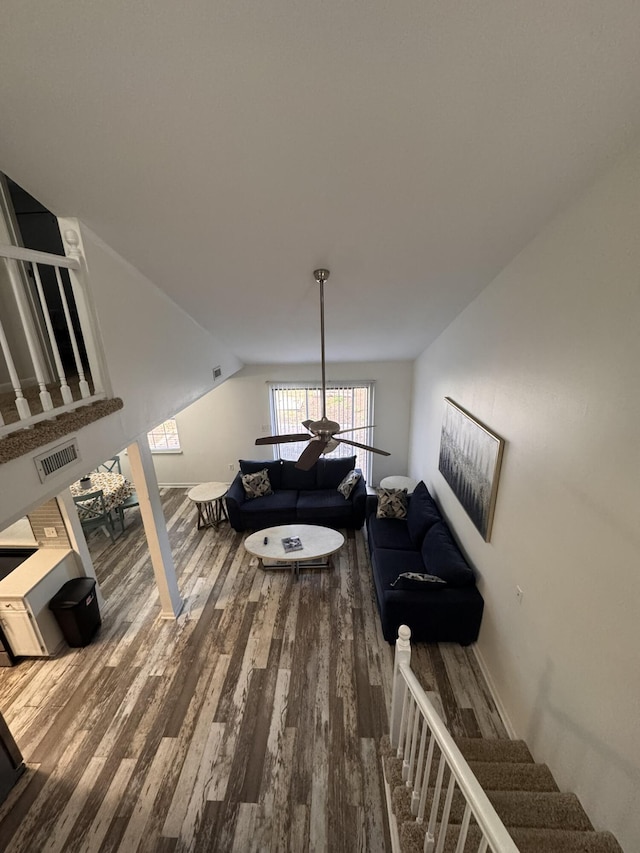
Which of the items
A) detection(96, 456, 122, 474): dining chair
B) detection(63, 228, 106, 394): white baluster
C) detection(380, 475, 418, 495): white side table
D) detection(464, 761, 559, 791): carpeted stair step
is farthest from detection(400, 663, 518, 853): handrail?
detection(96, 456, 122, 474): dining chair

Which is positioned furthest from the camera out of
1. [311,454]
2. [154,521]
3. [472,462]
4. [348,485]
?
[348,485]

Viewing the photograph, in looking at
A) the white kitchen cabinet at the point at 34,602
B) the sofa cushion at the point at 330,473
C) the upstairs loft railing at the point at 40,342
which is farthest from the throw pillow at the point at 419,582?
the white kitchen cabinet at the point at 34,602

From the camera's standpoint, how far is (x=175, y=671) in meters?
3.23

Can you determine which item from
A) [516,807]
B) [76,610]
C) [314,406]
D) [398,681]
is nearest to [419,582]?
[398,681]

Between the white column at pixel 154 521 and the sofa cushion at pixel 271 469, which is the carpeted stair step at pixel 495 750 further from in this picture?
the sofa cushion at pixel 271 469

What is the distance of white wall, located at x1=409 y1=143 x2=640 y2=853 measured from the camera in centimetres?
151

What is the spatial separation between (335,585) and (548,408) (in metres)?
3.32

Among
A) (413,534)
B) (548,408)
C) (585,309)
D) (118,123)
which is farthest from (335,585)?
(118,123)

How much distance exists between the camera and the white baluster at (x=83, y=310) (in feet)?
6.78

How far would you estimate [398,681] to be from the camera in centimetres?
191

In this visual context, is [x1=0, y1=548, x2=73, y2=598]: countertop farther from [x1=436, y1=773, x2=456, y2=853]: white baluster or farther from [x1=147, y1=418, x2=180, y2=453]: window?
[x1=436, y1=773, x2=456, y2=853]: white baluster

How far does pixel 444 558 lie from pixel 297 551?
1837 millimetres

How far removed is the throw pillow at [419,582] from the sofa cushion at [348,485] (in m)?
2.23

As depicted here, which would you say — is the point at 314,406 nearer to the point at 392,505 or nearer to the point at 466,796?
the point at 392,505
